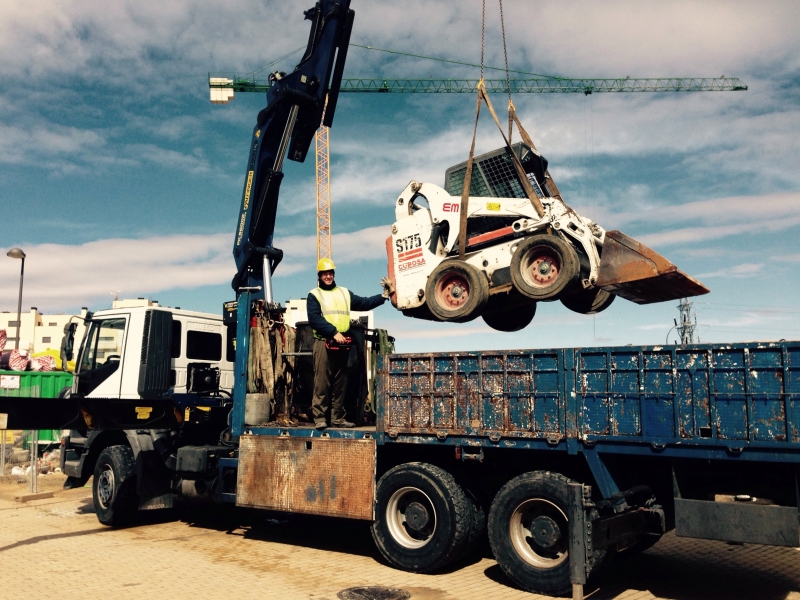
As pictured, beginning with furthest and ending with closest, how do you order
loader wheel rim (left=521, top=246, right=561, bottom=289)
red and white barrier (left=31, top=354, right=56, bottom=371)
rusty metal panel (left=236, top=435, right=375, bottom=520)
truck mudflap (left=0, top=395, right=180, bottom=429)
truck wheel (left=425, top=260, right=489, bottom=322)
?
red and white barrier (left=31, top=354, right=56, bottom=371) → truck wheel (left=425, top=260, right=489, bottom=322) → loader wheel rim (left=521, top=246, right=561, bottom=289) → truck mudflap (left=0, top=395, right=180, bottom=429) → rusty metal panel (left=236, top=435, right=375, bottom=520)

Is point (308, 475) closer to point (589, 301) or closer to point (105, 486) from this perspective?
point (105, 486)

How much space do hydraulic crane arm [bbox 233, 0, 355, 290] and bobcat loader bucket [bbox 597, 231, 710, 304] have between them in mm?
5436

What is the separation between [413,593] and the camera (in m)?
6.50

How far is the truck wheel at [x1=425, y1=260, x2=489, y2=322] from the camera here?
8.88 meters

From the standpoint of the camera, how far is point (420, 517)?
23.7ft

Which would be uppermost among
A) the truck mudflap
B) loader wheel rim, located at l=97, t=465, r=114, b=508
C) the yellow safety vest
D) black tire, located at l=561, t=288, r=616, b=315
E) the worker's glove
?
the worker's glove

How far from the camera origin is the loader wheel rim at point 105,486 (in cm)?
983

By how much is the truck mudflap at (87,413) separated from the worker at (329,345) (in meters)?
2.39

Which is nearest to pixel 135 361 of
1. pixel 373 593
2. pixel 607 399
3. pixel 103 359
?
pixel 103 359

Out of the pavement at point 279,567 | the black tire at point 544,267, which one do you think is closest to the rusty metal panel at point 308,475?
the pavement at point 279,567

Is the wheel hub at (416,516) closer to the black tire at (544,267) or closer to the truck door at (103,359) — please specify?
the black tire at (544,267)

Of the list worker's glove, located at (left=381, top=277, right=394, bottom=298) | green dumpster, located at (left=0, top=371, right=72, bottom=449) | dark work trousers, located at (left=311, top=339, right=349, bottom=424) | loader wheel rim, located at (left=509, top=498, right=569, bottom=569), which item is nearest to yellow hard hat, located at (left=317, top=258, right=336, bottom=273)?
dark work trousers, located at (left=311, top=339, right=349, bottom=424)

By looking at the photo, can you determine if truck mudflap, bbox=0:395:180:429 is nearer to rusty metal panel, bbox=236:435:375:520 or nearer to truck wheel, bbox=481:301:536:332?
rusty metal panel, bbox=236:435:375:520

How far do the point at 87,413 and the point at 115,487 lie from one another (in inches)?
56.4
